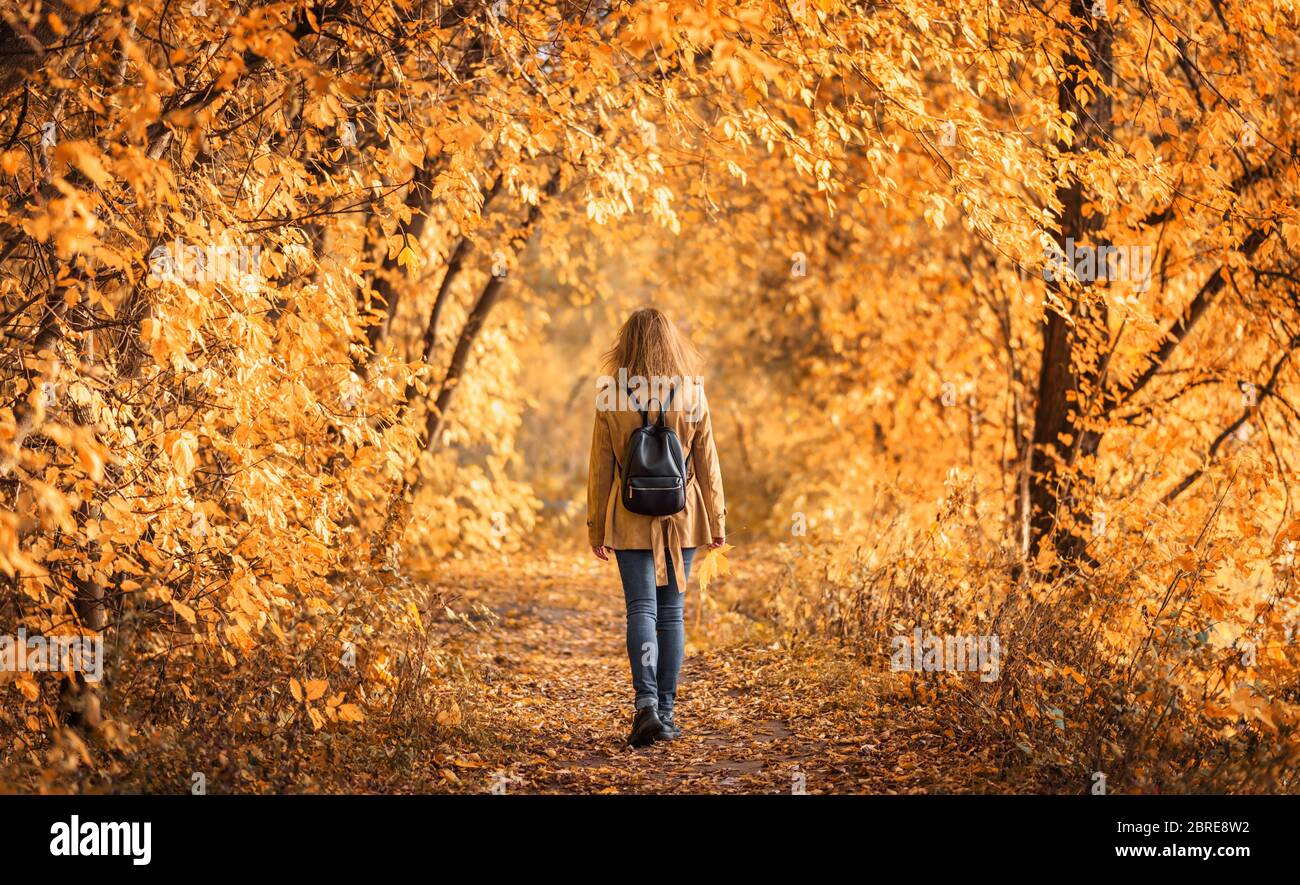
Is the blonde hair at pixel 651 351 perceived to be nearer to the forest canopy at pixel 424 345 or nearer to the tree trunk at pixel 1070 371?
the forest canopy at pixel 424 345

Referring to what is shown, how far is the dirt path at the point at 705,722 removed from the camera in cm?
484

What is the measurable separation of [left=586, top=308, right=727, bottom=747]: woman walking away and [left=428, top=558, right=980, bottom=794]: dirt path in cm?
40

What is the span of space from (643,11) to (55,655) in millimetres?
3686

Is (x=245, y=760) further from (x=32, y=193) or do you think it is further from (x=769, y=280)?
(x=769, y=280)

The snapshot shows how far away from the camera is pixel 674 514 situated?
16.9 feet

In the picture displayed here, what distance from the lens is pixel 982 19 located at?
6.25 meters

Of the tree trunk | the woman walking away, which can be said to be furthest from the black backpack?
the tree trunk

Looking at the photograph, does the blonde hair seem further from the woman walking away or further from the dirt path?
the dirt path

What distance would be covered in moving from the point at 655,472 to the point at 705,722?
68.9 inches

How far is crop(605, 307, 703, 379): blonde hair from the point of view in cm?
516

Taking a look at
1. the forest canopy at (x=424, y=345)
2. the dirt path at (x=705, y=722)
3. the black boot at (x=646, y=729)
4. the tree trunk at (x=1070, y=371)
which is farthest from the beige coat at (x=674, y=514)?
Answer: the tree trunk at (x=1070, y=371)

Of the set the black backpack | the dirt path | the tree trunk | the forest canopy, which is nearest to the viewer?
the forest canopy

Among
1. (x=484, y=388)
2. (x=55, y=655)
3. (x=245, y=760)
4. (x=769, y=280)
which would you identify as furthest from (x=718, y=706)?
(x=769, y=280)

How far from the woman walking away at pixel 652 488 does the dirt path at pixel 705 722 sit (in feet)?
1.33
